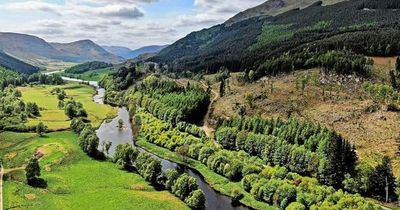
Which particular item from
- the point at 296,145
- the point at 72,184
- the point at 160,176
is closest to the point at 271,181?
the point at 296,145

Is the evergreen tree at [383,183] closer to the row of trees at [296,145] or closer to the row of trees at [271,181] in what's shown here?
the row of trees at [296,145]

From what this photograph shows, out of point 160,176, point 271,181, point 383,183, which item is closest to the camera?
point 383,183

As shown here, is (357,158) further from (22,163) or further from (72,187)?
(22,163)

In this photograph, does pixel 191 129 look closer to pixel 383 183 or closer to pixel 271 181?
pixel 271 181

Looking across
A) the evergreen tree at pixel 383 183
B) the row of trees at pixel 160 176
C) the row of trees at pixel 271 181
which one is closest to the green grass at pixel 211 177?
the row of trees at pixel 271 181

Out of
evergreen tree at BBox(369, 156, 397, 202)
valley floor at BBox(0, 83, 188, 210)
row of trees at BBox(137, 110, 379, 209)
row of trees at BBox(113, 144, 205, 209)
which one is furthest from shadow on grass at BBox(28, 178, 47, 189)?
evergreen tree at BBox(369, 156, 397, 202)

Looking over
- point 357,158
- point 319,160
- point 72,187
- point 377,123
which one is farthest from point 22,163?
point 377,123
